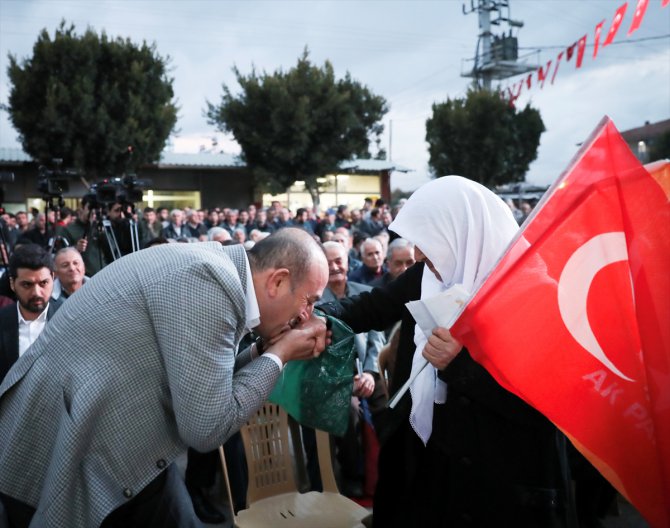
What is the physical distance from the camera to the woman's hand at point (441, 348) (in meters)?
1.72

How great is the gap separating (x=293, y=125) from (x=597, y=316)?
882 inches

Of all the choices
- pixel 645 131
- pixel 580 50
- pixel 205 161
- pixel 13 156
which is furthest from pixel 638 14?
pixel 645 131

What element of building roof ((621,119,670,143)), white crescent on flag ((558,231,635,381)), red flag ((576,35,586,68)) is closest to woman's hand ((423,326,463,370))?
white crescent on flag ((558,231,635,381))

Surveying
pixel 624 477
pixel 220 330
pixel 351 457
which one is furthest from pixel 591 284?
pixel 351 457

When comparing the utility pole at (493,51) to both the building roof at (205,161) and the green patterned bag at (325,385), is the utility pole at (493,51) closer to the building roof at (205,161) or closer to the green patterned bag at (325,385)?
the building roof at (205,161)

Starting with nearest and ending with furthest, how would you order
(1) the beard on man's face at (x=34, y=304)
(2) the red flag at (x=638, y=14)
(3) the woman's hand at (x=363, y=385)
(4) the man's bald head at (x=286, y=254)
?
1. (4) the man's bald head at (x=286, y=254)
2. (3) the woman's hand at (x=363, y=385)
3. (1) the beard on man's face at (x=34, y=304)
4. (2) the red flag at (x=638, y=14)

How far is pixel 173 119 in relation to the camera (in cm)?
2095

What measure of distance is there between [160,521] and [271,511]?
1.16 metres

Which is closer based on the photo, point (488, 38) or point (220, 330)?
point (220, 330)

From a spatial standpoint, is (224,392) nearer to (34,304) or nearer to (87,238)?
(34,304)

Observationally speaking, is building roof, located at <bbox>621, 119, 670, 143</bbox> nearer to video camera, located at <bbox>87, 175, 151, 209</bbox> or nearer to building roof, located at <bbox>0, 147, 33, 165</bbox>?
building roof, located at <bbox>0, 147, 33, 165</bbox>

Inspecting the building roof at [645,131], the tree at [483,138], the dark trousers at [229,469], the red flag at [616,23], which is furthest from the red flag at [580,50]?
the building roof at [645,131]

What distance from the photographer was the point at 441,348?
173 cm

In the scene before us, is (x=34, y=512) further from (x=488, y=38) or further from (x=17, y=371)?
(x=488, y=38)
